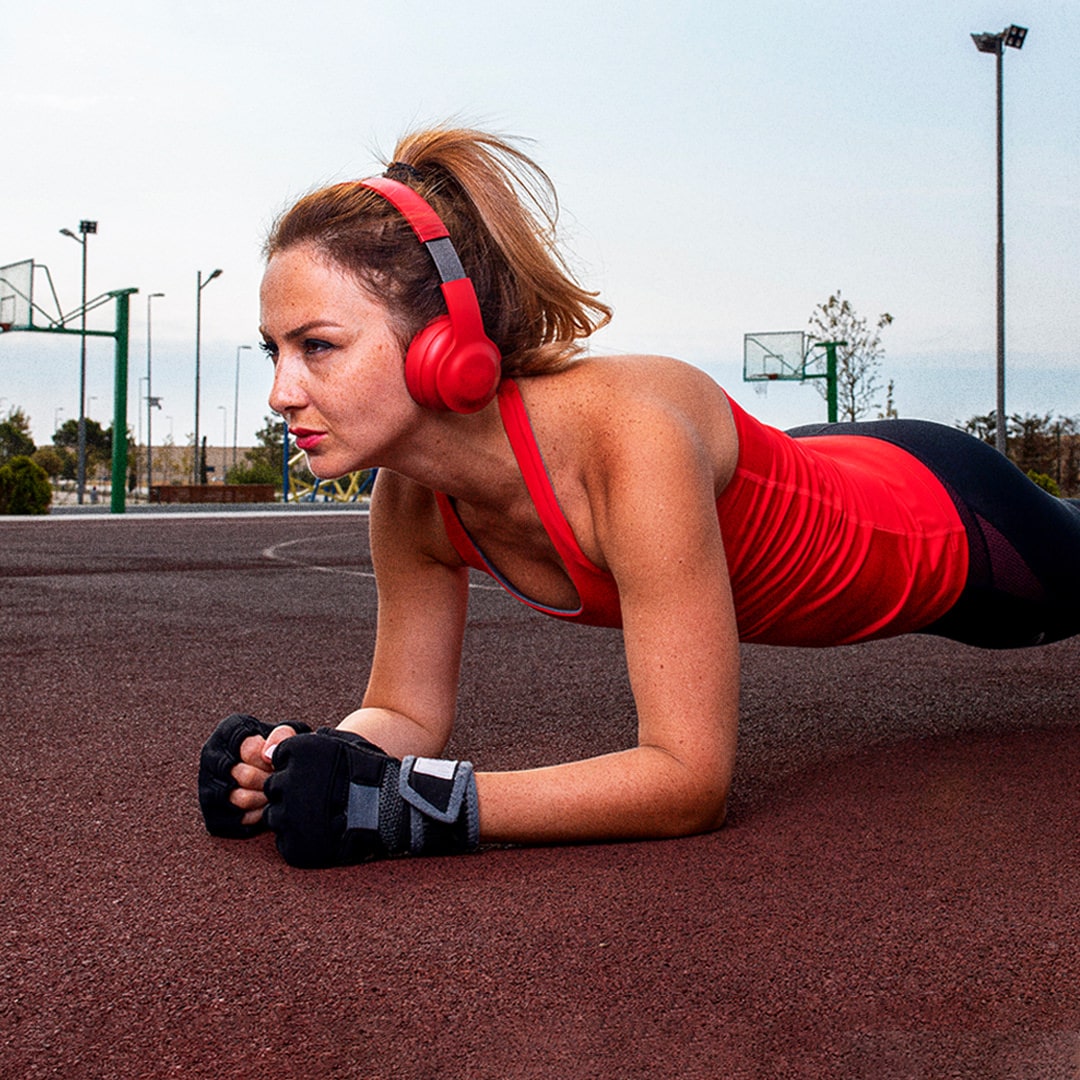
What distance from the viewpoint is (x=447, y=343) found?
1.95 metres

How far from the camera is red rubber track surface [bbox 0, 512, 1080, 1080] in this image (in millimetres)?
1434

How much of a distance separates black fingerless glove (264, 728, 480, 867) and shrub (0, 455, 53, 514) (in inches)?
857

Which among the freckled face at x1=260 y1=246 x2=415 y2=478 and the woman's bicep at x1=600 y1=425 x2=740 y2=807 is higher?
the freckled face at x1=260 y1=246 x2=415 y2=478

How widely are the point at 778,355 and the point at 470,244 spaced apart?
2963 centimetres

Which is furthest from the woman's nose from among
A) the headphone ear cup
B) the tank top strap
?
the tank top strap

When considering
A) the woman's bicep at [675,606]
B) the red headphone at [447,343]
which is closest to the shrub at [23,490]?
the red headphone at [447,343]

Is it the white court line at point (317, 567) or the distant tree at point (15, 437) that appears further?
the distant tree at point (15, 437)

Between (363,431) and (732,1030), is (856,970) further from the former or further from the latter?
(363,431)

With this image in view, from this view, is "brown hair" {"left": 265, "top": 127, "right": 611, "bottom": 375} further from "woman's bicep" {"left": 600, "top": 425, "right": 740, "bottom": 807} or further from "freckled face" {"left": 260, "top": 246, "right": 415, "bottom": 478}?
"woman's bicep" {"left": 600, "top": 425, "right": 740, "bottom": 807}

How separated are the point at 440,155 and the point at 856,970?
147 cm

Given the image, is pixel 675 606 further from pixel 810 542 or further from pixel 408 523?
pixel 408 523

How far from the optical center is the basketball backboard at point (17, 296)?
20.7m

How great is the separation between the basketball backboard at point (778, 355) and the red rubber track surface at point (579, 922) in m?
28.0

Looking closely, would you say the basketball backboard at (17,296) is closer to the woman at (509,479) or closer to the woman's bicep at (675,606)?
the woman at (509,479)
